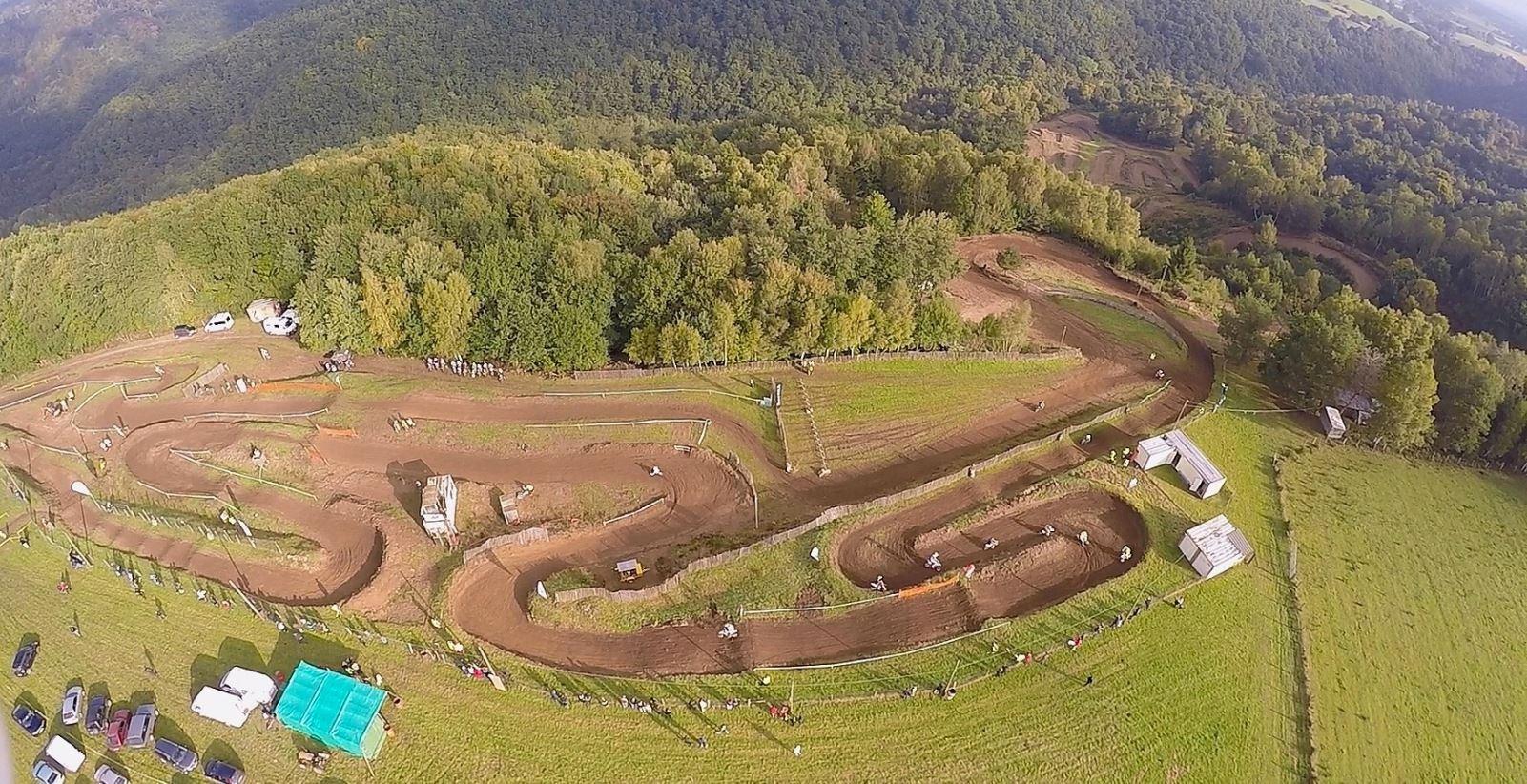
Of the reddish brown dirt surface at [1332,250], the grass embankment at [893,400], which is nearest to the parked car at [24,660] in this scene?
the grass embankment at [893,400]

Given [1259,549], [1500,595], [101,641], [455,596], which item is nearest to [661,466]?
[455,596]

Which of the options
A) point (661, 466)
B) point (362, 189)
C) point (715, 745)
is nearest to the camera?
point (715, 745)

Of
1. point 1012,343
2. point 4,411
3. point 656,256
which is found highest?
point 656,256

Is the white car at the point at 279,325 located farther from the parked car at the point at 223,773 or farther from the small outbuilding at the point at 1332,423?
the small outbuilding at the point at 1332,423

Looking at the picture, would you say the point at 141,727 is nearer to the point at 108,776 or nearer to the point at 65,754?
the point at 108,776

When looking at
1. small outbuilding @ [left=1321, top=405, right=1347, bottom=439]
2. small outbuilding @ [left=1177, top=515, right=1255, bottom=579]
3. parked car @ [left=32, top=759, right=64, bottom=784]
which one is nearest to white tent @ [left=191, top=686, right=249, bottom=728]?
parked car @ [left=32, top=759, right=64, bottom=784]

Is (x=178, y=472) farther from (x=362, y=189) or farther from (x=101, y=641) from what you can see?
(x=362, y=189)

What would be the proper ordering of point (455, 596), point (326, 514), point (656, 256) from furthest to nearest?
point (656, 256), point (326, 514), point (455, 596)

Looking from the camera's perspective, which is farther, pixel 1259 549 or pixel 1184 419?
pixel 1184 419
